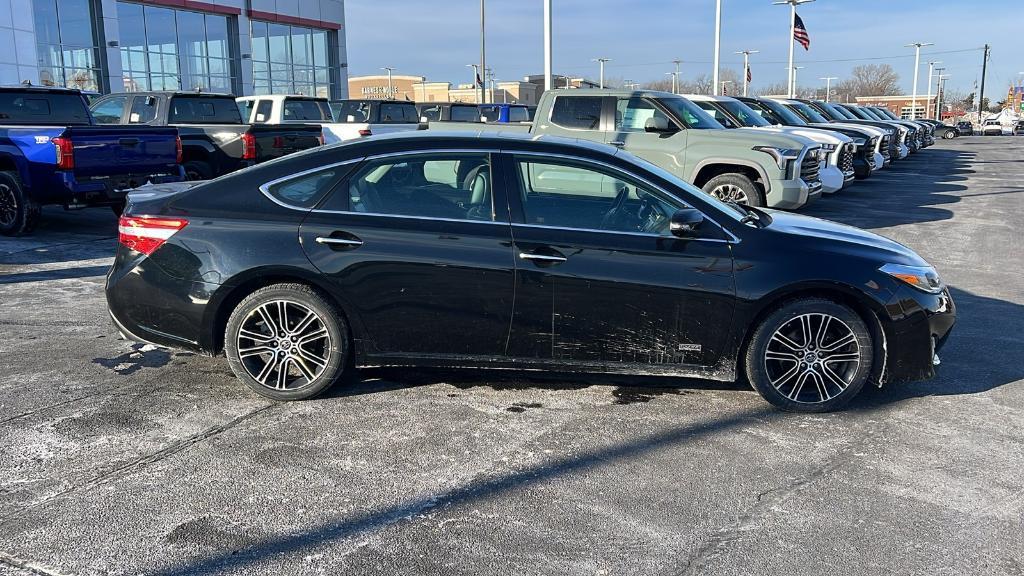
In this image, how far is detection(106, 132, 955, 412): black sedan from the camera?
15.3ft

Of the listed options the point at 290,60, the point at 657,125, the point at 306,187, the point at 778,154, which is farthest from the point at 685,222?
the point at 290,60

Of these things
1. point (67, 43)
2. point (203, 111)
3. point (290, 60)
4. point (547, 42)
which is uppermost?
point (290, 60)

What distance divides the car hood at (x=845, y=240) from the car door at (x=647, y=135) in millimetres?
6100

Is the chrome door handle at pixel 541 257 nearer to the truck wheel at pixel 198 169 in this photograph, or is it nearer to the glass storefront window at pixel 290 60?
the truck wheel at pixel 198 169

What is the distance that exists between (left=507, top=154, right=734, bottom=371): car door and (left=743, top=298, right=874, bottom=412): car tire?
0.27 metres

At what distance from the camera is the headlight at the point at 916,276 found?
473 centimetres

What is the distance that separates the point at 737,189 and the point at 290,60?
2896 cm

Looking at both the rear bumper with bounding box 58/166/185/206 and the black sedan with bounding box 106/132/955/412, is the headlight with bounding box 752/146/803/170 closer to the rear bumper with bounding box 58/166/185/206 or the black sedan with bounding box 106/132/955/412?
the black sedan with bounding box 106/132/955/412

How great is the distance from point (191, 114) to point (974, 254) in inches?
479

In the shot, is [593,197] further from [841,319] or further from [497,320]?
[841,319]

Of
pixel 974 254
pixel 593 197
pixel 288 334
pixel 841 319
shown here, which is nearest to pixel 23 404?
pixel 288 334

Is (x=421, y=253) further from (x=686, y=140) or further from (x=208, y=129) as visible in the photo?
(x=208, y=129)

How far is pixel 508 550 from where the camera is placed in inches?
128

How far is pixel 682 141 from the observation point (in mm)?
11312
